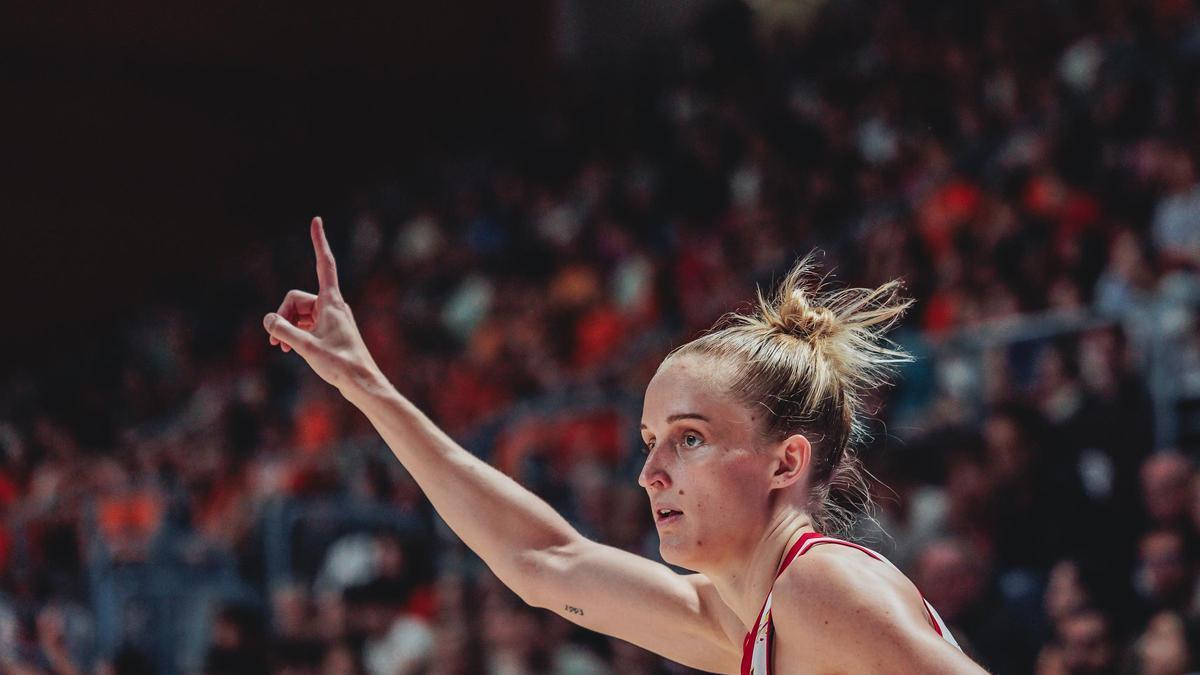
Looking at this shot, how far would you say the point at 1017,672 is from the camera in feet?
15.5

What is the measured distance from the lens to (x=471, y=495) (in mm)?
2812

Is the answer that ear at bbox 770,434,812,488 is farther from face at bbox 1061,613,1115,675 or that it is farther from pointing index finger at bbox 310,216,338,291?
face at bbox 1061,613,1115,675

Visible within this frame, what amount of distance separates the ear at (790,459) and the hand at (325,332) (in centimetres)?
77

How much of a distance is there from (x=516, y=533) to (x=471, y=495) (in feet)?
0.41

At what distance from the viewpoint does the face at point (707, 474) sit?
2348 mm

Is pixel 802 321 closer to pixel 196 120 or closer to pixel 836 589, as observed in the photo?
pixel 836 589

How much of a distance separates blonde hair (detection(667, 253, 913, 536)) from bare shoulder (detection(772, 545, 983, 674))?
32 centimetres

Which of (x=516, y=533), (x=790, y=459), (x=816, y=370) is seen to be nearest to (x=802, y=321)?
(x=816, y=370)

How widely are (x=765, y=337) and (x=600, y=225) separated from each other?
792 centimetres

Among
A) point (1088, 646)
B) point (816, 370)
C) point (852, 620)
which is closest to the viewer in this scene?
point (852, 620)

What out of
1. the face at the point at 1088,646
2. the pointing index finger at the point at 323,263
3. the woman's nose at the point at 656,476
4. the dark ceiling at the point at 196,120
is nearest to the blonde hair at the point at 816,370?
the woman's nose at the point at 656,476

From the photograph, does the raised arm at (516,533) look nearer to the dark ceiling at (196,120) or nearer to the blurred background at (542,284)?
the blurred background at (542,284)

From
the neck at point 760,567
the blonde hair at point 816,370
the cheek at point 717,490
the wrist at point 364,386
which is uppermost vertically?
the blonde hair at point 816,370

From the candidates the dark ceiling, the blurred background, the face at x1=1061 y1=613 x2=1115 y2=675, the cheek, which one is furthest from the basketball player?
the dark ceiling
